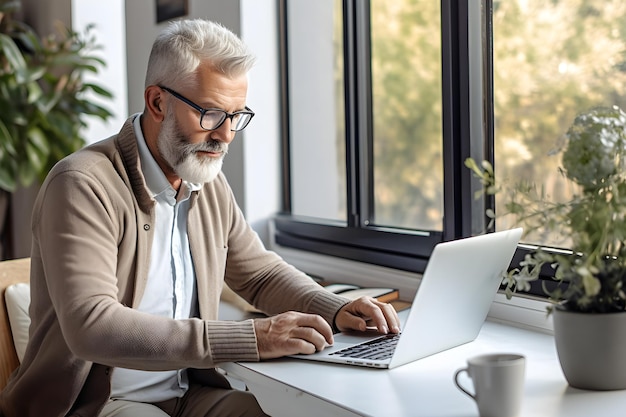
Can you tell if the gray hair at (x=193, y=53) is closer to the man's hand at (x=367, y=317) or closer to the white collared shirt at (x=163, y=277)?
the white collared shirt at (x=163, y=277)

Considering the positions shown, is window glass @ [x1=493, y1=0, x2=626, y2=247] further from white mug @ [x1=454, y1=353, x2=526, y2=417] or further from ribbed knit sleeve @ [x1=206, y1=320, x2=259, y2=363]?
ribbed knit sleeve @ [x1=206, y1=320, x2=259, y2=363]

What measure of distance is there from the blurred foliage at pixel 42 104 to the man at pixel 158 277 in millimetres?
1822

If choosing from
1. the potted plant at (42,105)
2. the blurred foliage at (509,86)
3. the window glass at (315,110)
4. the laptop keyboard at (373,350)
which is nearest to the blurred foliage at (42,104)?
the potted plant at (42,105)

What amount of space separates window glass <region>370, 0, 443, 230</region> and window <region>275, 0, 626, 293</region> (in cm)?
380

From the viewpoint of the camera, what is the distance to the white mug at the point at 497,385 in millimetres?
1081

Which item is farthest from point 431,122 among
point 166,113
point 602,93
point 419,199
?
point 166,113

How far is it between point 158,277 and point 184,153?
28 cm

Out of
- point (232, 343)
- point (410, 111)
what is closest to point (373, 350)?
point (232, 343)

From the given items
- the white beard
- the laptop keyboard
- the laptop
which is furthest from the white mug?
the white beard

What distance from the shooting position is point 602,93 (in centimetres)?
225

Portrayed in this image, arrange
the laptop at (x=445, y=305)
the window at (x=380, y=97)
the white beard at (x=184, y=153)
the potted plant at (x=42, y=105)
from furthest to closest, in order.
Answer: the potted plant at (x=42, y=105), the window at (x=380, y=97), the white beard at (x=184, y=153), the laptop at (x=445, y=305)

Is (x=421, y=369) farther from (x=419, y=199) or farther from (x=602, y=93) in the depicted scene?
(x=419, y=199)

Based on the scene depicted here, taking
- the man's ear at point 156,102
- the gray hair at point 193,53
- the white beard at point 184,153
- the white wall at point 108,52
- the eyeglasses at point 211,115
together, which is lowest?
the white beard at point 184,153

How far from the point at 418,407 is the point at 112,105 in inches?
107
